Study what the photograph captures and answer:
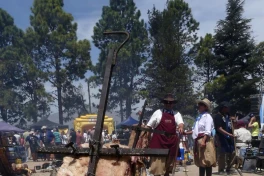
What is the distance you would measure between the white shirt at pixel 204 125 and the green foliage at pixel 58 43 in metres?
38.8

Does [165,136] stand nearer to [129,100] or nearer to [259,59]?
[259,59]

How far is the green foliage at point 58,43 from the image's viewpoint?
47.9m

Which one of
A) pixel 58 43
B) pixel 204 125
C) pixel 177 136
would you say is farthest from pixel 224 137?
pixel 58 43

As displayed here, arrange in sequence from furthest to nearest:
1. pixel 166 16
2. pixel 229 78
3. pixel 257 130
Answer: pixel 166 16, pixel 229 78, pixel 257 130

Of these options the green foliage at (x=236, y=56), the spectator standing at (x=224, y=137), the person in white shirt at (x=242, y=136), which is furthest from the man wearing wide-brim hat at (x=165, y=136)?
the green foliage at (x=236, y=56)

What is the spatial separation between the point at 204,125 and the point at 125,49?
40517 millimetres

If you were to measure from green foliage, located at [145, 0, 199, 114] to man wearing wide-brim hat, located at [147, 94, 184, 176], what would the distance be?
87.2 feet

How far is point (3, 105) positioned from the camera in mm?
49281

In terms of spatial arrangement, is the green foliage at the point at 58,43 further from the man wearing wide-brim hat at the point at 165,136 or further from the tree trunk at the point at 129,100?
the man wearing wide-brim hat at the point at 165,136

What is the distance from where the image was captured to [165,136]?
888 cm

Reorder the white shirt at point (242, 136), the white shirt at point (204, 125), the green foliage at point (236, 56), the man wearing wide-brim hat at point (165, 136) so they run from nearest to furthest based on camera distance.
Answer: the man wearing wide-brim hat at point (165, 136), the white shirt at point (204, 125), the white shirt at point (242, 136), the green foliage at point (236, 56)

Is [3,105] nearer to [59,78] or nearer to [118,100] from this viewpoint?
[59,78]

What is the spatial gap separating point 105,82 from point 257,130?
13.8m

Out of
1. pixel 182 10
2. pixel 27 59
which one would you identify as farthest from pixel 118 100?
pixel 182 10
